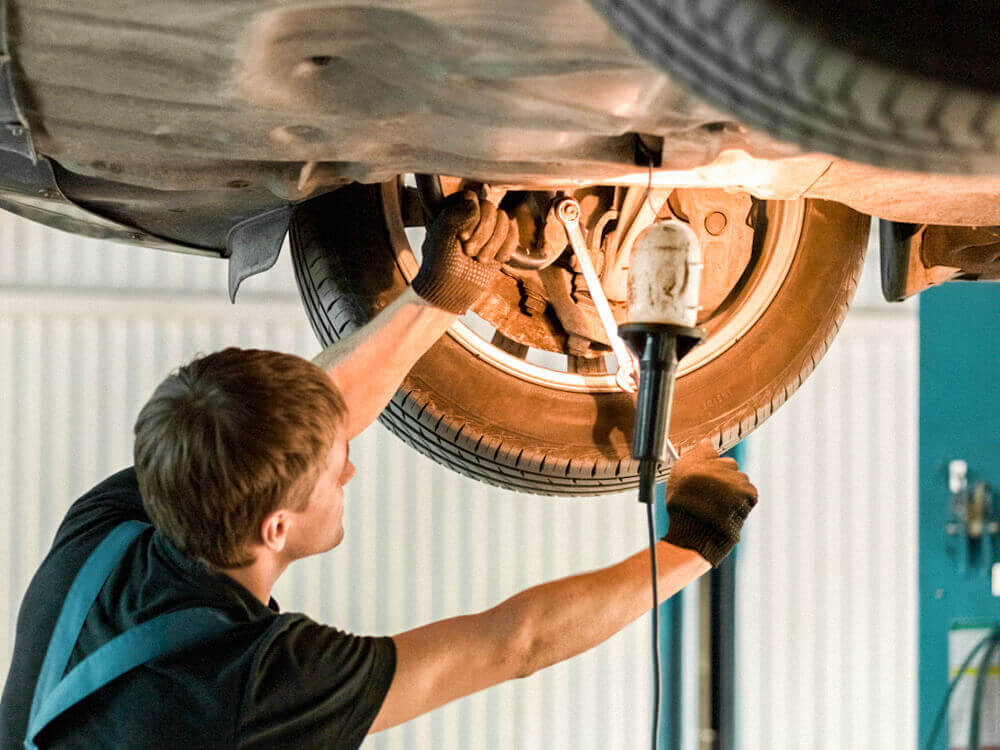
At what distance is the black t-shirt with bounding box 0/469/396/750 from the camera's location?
1.07 meters

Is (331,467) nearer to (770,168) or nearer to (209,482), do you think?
(209,482)

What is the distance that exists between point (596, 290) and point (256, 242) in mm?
495

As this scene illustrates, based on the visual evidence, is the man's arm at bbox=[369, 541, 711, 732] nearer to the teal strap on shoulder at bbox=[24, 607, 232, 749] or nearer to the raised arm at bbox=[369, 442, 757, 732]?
the raised arm at bbox=[369, 442, 757, 732]

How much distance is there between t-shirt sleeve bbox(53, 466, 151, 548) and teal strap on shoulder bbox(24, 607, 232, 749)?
24 cm

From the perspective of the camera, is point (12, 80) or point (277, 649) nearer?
point (12, 80)

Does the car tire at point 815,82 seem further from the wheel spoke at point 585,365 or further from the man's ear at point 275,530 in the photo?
the wheel spoke at point 585,365

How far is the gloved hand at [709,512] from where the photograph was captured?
130cm

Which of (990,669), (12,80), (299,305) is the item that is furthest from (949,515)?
(12,80)

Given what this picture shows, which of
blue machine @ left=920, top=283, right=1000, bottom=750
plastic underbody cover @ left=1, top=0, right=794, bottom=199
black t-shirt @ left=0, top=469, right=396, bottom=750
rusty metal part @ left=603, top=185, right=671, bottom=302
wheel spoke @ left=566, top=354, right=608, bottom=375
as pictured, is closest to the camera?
plastic underbody cover @ left=1, top=0, right=794, bottom=199

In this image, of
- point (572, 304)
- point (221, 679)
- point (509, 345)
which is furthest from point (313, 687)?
point (509, 345)

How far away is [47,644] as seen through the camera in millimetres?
1251

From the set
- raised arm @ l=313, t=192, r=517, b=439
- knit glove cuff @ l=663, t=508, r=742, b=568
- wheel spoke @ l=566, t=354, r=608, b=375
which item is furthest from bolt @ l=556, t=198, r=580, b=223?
knit glove cuff @ l=663, t=508, r=742, b=568

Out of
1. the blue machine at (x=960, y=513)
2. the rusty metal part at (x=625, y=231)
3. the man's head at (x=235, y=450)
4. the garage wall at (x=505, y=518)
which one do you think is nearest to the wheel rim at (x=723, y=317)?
the rusty metal part at (x=625, y=231)

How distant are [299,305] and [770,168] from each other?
293cm
